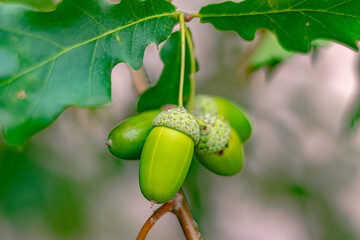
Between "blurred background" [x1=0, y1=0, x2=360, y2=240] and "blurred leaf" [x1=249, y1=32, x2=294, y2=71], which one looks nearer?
"blurred leaf" [x1=249, y1=32, x2=294, y2=71]

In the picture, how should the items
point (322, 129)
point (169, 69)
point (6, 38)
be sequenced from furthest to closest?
1. point (322, 129)
2. point (169, 69)
3. point (6, 38)

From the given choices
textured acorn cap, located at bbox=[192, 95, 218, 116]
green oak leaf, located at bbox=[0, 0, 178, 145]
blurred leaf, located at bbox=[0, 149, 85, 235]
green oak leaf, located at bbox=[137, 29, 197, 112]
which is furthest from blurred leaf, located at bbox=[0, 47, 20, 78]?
blurred leaf, located at bbox=[0, 149, 85, 235]

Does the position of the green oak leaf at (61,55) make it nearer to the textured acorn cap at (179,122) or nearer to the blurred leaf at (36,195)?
the textured acorn cap at (179,122)

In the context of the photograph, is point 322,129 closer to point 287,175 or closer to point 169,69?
point 287,175

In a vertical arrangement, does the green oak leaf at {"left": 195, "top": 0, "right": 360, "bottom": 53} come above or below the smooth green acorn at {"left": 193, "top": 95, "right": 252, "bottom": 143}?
above

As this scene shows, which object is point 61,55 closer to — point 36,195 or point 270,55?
point 270,55

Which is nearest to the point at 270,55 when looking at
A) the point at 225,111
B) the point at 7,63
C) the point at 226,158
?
the point at 225,111

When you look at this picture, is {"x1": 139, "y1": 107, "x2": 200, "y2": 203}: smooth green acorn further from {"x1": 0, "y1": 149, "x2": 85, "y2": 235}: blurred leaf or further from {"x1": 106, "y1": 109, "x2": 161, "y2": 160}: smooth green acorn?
{"x1": 0, "y1": 149, "x2": 85, "y2": 235}: blurred leaf

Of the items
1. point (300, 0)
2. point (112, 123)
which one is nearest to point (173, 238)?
point (112, 123)
